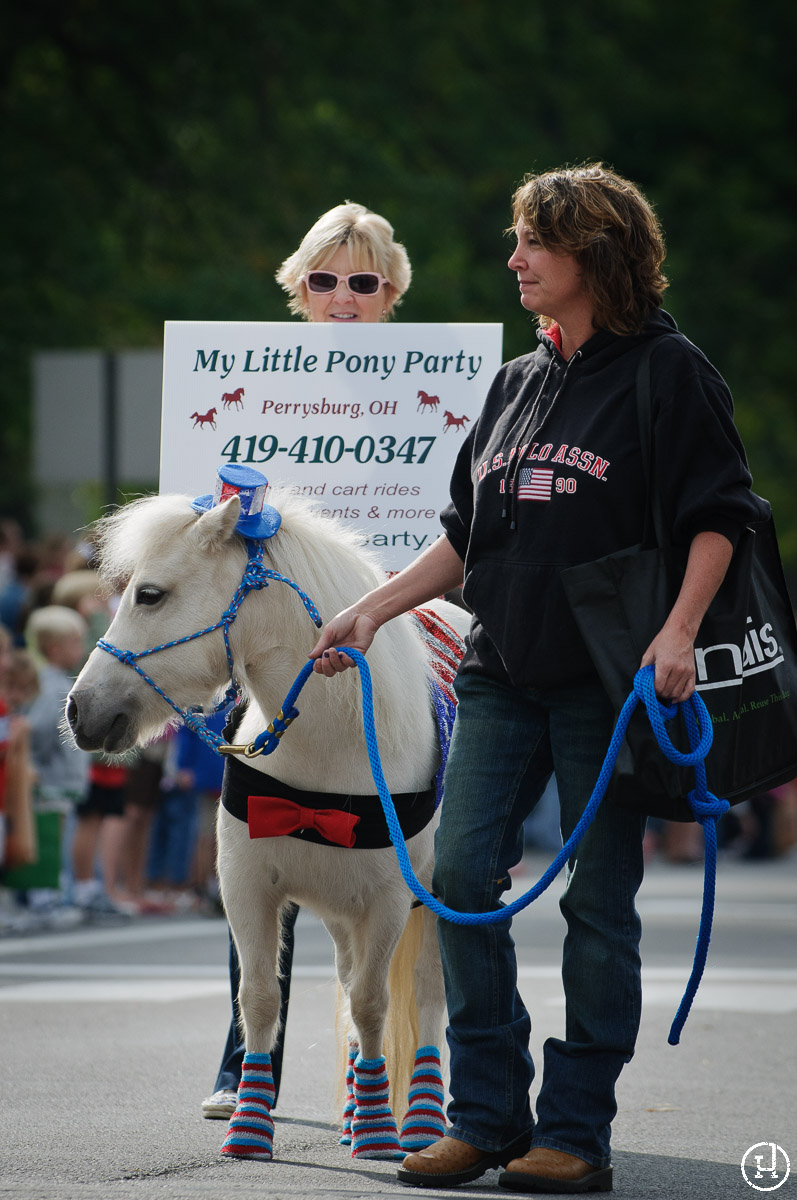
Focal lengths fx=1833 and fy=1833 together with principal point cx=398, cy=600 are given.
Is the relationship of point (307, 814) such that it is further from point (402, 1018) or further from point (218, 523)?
point (402, 1018)

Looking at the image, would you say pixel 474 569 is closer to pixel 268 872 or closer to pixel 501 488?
pixel 501 488

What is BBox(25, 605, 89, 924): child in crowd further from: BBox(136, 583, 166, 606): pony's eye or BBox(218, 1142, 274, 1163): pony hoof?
BBox(136, 583, 166, 606): pony's eye

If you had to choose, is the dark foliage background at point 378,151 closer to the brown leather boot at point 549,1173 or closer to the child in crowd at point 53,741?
the child in crowd at point 53,741

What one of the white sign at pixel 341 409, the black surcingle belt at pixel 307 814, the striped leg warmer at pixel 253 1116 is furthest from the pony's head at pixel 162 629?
the white sign at pixel 341 409

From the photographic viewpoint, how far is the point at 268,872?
15.5 feet

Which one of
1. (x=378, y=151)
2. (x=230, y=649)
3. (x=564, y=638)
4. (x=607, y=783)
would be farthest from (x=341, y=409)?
(x=378, y=151)

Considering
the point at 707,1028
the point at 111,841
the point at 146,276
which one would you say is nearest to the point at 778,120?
the point at 146,276

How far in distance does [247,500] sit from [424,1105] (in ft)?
5.70

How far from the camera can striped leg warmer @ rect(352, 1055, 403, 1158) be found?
194 inches

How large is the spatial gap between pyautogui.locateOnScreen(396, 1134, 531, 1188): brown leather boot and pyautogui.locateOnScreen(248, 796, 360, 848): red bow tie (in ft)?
2.56

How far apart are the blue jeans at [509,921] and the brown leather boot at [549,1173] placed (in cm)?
3

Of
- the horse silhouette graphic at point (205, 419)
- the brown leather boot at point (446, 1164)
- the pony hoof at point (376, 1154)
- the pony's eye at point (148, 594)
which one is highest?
the horse silhouette graphic at point (205, 419)

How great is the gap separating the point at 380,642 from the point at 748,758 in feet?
3.51

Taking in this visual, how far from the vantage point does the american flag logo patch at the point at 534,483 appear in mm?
4262
